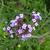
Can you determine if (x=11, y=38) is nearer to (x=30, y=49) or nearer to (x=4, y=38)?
(x=4, y=38)

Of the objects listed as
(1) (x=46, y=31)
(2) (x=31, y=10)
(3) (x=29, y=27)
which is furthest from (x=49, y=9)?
(3) (x=29, y=27)

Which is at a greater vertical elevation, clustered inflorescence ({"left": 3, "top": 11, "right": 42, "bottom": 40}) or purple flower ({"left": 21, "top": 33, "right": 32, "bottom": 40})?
clustered inflorescence ({"left": 3, "top": 11, "right": 42, "bottom": 40})

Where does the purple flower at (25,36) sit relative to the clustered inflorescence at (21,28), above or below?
below

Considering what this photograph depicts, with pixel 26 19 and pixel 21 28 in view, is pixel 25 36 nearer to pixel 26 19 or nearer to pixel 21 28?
pixel 21 28

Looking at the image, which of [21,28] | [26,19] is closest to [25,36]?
[21,28]
